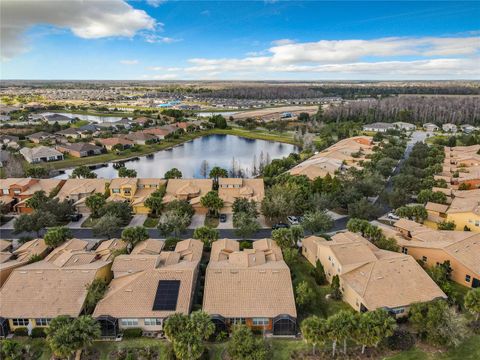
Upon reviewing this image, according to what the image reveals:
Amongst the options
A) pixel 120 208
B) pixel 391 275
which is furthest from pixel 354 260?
pixel 120 208

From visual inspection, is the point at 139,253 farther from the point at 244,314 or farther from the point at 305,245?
the point at 305,245

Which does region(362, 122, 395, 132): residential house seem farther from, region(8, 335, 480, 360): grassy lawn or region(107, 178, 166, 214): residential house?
region(8, 335, 480, 360): grassy lawn

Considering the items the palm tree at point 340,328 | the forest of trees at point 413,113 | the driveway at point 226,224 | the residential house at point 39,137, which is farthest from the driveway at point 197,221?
the forest of trees at point 413,113

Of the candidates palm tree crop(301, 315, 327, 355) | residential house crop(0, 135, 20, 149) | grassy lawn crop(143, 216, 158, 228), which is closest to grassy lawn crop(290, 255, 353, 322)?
palm tree crop(301, 315, 327, 355)

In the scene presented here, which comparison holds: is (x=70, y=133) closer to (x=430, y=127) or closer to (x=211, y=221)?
(x=211, y=221)

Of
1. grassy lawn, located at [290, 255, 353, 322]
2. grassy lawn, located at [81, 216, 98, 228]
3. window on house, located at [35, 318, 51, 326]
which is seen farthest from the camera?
grassy lawn, located at [81, 216, 98, 228]
